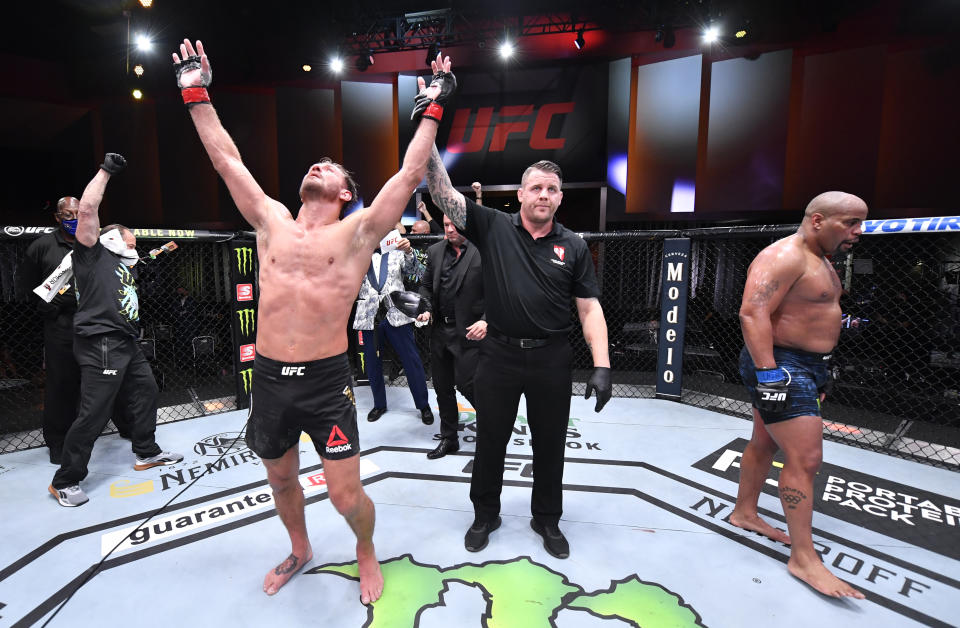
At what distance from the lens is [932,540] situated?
2.24 m

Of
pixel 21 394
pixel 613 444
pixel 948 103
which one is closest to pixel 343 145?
pixel 21 394

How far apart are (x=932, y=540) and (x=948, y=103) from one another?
5468 mm

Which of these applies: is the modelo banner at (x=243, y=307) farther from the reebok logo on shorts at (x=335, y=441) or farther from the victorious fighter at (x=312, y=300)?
the reebok logo on shorts at (x=335, y=441)

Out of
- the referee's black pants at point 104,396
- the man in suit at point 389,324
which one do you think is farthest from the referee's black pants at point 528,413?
the referee's black pants at point 104,396

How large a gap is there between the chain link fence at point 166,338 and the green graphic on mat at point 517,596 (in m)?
3.03

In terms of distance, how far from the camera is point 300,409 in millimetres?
1682

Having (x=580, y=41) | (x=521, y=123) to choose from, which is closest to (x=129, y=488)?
(x=521, y=123)

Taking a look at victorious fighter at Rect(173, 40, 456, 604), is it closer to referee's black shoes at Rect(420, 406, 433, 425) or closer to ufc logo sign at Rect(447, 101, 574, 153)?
referee's black shoes at Rect(420, 406, 433, 425)

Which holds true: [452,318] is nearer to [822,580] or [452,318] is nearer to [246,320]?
[246,320]

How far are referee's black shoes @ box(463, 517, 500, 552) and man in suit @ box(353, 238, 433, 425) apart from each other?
1.65 m

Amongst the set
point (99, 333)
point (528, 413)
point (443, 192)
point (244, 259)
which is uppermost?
point (443, 192)

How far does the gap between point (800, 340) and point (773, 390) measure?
0.96 ft

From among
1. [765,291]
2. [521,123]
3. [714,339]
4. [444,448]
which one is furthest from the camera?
[521,123]

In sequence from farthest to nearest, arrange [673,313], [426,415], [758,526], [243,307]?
[673,313], [243,307], [426,415], [758,526]
